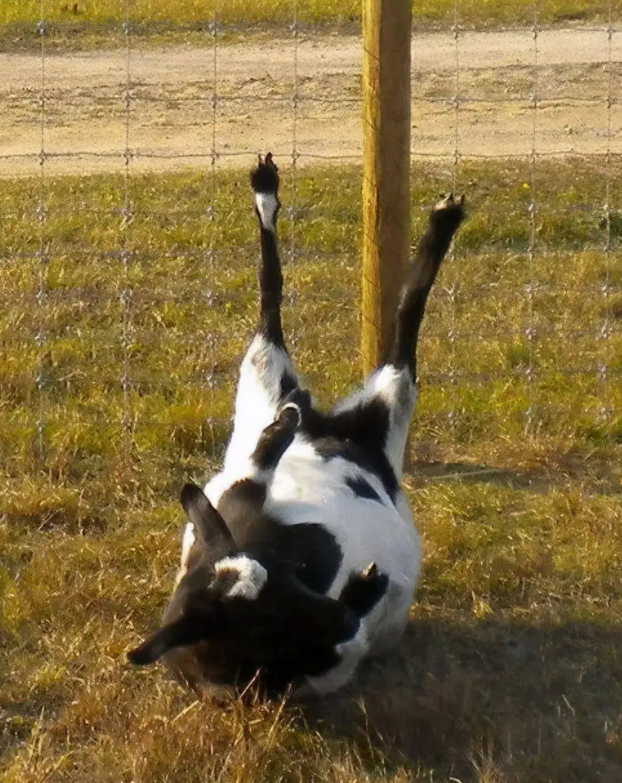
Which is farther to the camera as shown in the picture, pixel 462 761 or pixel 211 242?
pixel 211 242

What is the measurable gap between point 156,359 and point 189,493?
9.30 feet

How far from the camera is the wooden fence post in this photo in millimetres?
5055

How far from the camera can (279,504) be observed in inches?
162

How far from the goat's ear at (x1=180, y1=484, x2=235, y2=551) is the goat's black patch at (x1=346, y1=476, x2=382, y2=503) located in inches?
27.2

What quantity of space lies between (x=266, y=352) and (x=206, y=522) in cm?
148

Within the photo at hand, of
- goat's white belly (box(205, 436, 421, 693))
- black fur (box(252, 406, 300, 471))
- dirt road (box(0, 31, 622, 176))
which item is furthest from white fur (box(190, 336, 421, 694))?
dirt road (box(0, 31, 622, 176))

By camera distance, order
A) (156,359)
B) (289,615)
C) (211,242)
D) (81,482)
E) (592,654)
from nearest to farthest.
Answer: (289,615) → (592,654) → (81,482) → (156,359) → (211,242)

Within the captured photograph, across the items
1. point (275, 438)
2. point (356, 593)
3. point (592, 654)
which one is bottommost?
point (592, 654)

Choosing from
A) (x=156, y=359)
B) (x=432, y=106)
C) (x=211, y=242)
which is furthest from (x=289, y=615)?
(x=432, y=106)

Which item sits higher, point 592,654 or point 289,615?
point 289,615

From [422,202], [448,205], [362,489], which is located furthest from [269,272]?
[422,202]

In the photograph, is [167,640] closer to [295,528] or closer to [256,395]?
[295,528]

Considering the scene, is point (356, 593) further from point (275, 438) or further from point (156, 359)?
point (156, 359)

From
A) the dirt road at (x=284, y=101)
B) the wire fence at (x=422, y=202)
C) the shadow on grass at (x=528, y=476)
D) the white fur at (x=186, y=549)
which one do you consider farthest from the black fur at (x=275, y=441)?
the dirt road at (x=284, y=101)
